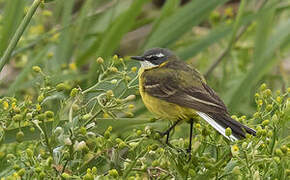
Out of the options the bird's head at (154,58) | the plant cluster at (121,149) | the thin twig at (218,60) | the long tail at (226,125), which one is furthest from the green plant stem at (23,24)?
the thin twig at (218,60)

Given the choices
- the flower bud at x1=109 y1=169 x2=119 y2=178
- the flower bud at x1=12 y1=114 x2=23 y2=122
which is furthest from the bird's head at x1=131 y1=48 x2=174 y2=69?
the flower bud at x1=109 y1=169 x2=119 y2=178

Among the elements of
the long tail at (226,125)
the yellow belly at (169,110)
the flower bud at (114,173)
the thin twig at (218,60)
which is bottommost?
the thin twig at (218,60)

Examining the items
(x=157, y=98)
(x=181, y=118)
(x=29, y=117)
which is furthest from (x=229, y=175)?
(x=157, y=98)

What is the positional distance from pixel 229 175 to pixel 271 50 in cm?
303

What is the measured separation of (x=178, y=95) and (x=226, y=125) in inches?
26.6

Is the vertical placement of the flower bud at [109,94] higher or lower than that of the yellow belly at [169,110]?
higher

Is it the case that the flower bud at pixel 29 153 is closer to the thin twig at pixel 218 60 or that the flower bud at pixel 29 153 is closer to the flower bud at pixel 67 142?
the flower bud at pixel 67 142

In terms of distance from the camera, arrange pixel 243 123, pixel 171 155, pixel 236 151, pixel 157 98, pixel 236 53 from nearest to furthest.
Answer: pixel 236 151, pixel 171 155, pixel 243 123, pixel 157 98, pixel 236 53

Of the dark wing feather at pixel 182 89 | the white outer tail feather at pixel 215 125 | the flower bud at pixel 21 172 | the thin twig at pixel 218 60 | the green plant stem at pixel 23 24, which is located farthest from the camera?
the thin twig at pixel 218 60

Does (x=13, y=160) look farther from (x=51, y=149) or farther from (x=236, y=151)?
(x=236, y=151)

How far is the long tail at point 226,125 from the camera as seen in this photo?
95.0 inches

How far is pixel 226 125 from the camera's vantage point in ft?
8.61

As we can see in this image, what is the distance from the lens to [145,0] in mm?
4688

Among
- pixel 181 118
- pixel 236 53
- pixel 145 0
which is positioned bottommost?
pixel 236 53
